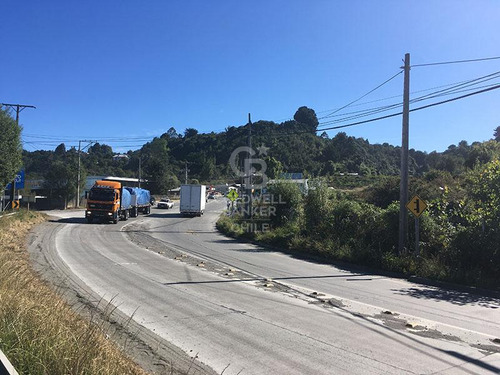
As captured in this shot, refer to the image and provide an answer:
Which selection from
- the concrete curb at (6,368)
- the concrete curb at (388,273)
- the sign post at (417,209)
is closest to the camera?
the concrete curb at (6,368)

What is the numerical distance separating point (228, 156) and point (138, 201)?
26.2 metres

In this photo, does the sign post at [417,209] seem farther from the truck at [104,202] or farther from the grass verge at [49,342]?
the truck at [104,202]

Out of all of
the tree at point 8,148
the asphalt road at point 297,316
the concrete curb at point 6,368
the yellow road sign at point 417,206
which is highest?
the tree at point 8,148

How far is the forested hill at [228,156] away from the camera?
5944 centimetres

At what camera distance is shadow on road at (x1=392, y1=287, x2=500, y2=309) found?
9.91 m

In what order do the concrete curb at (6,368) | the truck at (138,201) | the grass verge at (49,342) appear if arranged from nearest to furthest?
the concrete curb at (6,368) → the grass verge at (49,342) → the truck at (138,201)

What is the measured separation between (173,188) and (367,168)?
5229 cm

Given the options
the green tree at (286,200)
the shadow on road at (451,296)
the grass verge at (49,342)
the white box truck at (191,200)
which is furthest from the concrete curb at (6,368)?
the white box truck at (191,200)

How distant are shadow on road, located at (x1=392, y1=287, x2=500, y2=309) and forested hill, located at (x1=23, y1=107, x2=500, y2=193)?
31232 mm

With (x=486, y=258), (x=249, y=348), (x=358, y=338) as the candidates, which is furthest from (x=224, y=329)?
(x=486, y=258)

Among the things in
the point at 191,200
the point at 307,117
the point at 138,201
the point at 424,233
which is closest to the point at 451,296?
the point at 424,233

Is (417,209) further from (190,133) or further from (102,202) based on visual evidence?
(190,133)

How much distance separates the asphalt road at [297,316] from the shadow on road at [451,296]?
3 centimetres

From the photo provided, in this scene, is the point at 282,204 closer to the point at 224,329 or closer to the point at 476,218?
the point at 476,218
